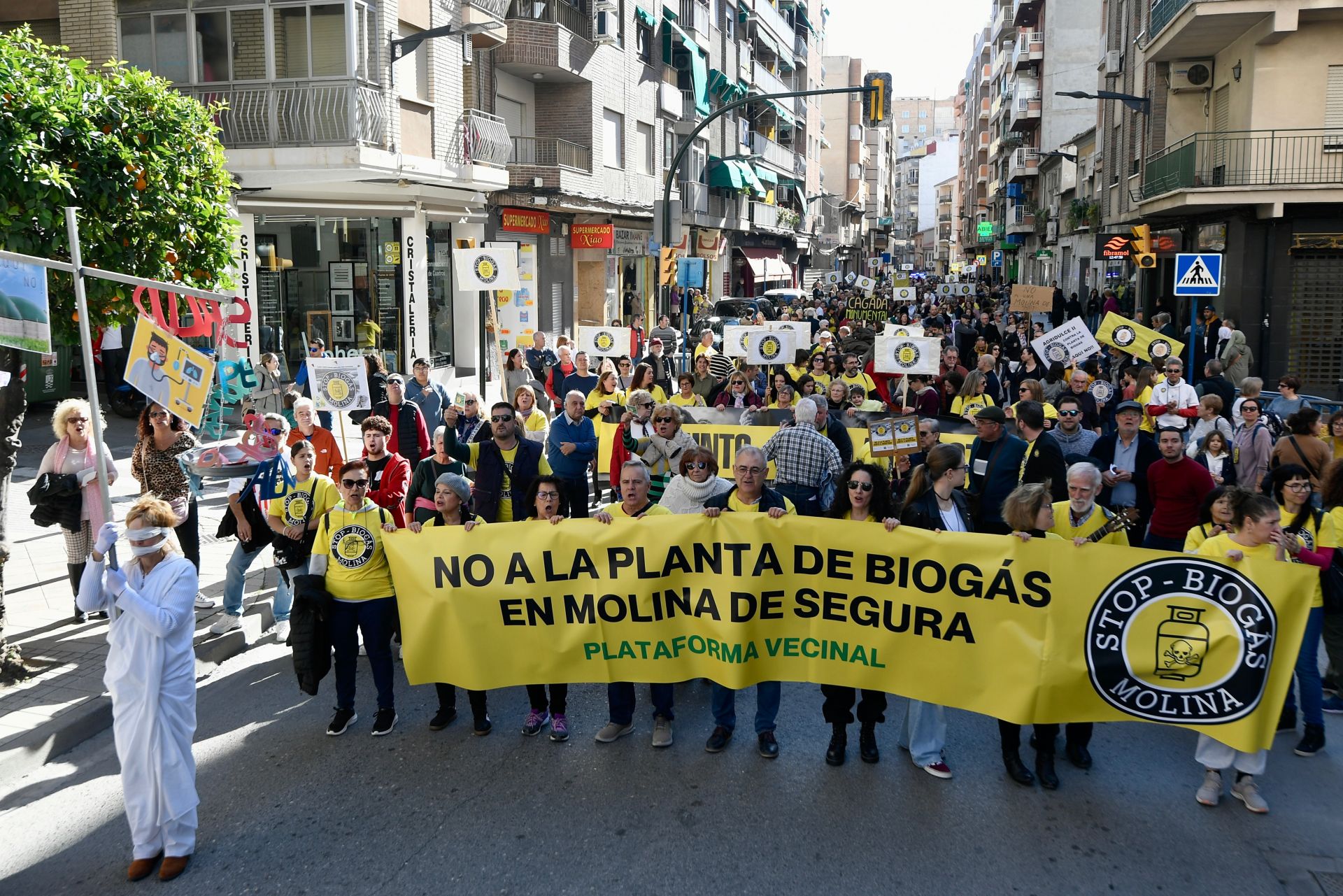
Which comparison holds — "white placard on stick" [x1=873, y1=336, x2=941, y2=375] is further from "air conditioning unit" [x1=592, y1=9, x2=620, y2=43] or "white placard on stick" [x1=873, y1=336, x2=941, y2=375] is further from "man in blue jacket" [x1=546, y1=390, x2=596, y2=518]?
"air conditioning unit" [x1=592, y1=9, x2=620, y2=43]

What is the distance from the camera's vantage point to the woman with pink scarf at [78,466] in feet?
28.3

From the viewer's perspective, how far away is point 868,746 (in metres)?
6.65

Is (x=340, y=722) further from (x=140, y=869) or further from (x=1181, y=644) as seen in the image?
(x=1181, y=644)

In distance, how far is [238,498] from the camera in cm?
857

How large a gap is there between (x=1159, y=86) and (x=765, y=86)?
29963 millimetres

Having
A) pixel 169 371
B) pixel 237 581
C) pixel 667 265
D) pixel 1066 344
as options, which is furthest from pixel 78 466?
pixel 667 265

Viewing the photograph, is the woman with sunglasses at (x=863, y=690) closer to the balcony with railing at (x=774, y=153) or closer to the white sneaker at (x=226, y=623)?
the white sneaker at (x=226, y=623)

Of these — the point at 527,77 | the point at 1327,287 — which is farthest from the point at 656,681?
the point at 527,77

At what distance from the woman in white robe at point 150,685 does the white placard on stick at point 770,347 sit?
1176 cm

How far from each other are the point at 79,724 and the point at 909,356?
10.6 meters

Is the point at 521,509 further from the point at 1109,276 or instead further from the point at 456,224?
the point at 1109,276

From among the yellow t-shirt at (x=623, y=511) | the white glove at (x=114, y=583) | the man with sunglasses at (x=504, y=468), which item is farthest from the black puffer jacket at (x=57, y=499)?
the yellow t-shirt at (x=623, y=511)

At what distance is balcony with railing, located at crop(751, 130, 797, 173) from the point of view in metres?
54.4

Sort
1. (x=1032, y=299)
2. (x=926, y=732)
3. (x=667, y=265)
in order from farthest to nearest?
1. (x=1032, y=299)
2. (x=667, y=265)
3. (x=926, y=732)
